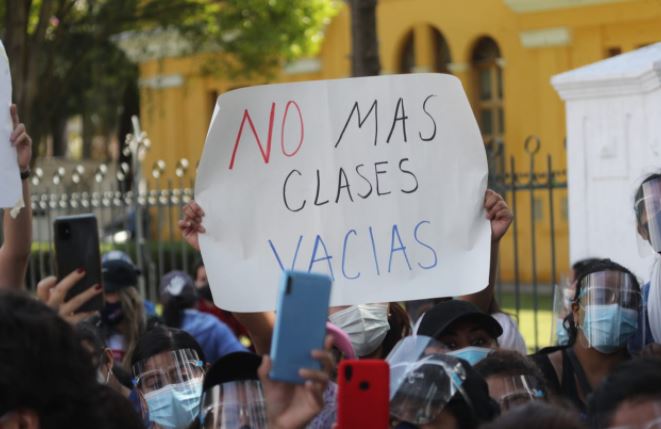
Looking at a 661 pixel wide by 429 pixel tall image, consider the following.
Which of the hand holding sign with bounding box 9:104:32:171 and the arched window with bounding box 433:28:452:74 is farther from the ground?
the arched window with bounding box 433:28:452:74

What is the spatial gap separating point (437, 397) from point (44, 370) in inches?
47.7

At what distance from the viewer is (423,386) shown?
3303 mm

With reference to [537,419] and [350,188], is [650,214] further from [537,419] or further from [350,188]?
[537,419]

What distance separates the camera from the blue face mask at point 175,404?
3996mm

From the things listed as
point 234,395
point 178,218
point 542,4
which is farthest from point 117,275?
point 542,4

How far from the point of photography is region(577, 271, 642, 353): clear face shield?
4312 millimetres

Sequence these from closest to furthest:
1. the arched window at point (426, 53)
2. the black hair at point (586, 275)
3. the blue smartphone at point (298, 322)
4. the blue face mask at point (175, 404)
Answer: the blue smartphone at point (298, 322), the blue face mask at point (175, 404), the black hair at point (586, 275), the arched window at point (426, 53)

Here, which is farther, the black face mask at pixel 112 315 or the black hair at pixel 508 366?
the black face mask at pixel 112 315

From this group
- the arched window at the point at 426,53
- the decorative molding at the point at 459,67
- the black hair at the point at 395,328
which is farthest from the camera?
the arched window at the point at 426,53

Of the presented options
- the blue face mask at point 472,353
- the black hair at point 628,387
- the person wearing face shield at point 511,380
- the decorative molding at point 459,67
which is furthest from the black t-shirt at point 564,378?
the decorative molding at point 459,67

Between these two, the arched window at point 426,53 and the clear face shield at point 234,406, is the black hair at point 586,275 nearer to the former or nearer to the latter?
the clear face shield at point 234,406

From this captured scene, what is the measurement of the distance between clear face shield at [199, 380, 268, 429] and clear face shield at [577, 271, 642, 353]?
4.71ft

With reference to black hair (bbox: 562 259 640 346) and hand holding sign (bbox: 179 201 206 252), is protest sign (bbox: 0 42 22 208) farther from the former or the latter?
black hair (bbox: 562 259 640 346)

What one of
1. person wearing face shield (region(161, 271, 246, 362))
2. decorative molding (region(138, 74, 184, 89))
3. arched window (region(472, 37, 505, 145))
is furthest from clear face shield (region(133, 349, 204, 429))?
decorative molding (region(138, 74, 184, 89))
